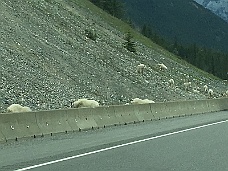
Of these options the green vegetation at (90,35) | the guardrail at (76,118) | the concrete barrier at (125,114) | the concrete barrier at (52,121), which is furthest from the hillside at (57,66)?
the concrete barrier at (52,121)

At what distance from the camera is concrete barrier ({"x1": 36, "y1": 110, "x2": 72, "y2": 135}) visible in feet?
55.8

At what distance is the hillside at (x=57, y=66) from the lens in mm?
30884

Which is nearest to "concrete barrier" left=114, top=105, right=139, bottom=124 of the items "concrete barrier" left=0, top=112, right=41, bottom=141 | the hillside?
the hillside

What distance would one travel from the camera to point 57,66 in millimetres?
38375

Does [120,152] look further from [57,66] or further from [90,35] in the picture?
[90,35]

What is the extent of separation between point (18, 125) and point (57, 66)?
22.7m

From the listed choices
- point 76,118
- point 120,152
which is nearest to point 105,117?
point 76,118

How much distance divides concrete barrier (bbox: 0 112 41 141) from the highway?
420 mm

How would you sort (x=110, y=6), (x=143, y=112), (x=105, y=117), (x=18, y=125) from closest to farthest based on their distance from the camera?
(x=18, y=125) → (x=105, y=117) → (x=143, y=112) → (x=110, y=6)

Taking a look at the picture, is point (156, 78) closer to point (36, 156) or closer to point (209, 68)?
point (36, 156)

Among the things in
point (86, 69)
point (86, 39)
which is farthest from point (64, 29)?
point (86, 69)

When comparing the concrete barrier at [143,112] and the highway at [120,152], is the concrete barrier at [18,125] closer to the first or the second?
the highway at [120,152]

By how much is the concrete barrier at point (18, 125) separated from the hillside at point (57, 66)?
32.2ft

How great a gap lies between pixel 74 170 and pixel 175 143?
5802 mm
